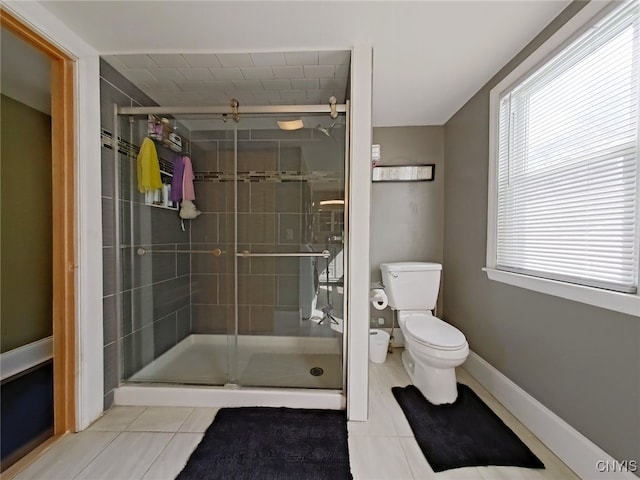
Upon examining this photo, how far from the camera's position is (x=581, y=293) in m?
1.13

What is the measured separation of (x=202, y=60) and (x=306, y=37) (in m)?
0.70

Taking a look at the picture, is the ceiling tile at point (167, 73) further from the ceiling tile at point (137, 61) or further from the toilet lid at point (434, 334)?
the toilet lid at point (434, 334)

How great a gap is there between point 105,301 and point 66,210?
22.8 inches

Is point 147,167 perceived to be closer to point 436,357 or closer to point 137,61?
point 137,61

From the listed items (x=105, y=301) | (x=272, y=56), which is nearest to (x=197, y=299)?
(x=105, y=301)

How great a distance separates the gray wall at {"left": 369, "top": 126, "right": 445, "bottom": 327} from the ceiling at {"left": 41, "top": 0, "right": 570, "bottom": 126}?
1.93 ft

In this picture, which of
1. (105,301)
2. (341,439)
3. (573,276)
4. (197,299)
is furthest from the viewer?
(197,299)

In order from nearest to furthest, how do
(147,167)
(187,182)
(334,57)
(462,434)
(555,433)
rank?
(555,433) < (462,434) < (334,57) < (147,167) < (187,182)

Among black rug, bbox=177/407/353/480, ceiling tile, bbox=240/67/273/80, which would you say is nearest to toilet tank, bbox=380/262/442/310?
black rug, bbox=177/407/353/480

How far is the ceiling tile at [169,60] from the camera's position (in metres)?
1.56

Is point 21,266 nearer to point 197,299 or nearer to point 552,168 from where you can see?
point 197,299

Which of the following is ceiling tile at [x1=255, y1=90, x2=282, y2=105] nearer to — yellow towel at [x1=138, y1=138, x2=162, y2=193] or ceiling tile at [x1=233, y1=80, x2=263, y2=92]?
ceiling tile at [x1=233, y1=80, x2=263, y2=92]

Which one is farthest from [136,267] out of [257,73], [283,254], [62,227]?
[257,73]

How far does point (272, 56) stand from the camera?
154 centimetres
